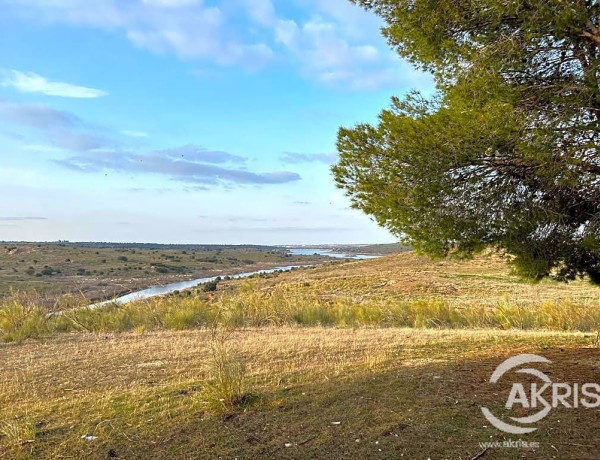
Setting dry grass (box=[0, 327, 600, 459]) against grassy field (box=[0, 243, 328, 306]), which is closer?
dry grass (box=[0, 327, 600, 459])

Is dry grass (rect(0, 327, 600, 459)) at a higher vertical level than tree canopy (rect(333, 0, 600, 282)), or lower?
lower

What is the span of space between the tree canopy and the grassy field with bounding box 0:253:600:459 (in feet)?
5.75

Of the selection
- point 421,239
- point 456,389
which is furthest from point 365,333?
point 456,389

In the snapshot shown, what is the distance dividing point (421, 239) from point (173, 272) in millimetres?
54107

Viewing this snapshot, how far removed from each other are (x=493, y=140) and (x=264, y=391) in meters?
4.17

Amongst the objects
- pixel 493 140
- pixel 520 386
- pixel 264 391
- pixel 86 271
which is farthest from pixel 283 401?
pixel 86 271

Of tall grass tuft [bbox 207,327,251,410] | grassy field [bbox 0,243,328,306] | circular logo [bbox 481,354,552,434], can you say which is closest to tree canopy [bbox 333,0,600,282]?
circular logo [bbox 481,354,552,434]

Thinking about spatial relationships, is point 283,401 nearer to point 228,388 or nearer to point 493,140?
point 228,388

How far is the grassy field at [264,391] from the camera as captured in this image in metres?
4.19

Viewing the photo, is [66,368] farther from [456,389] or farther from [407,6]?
[407,6]

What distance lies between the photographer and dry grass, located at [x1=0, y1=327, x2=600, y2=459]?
4168 mm

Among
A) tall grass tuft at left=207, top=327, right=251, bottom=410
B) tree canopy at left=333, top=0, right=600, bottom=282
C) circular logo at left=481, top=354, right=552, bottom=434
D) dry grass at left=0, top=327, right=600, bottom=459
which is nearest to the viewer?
dry grass at left=0, top=327, right=600, bottom=459

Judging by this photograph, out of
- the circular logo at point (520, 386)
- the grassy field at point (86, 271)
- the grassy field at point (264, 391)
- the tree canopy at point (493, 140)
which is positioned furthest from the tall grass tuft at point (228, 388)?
the grassy field at point (86, 271)

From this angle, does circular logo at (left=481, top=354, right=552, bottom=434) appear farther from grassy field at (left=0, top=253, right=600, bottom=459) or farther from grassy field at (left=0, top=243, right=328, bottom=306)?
grassy field at (left=0, top=243, right=328, bottom=306)
